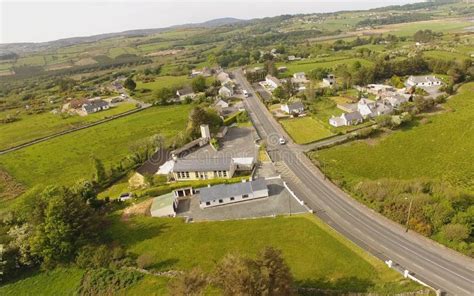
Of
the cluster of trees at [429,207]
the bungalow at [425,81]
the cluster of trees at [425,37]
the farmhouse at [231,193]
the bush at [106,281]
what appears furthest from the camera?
the cluster of trees at [425,37]

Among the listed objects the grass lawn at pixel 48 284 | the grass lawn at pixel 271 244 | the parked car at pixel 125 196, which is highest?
the parked car at pixel 125 196

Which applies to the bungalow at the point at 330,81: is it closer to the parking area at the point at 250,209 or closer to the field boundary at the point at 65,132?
the field boundary at the point at 65,132

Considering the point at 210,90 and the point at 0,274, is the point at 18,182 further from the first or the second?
the point at 210,90

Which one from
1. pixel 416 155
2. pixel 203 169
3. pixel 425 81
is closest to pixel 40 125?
pixel 203 169

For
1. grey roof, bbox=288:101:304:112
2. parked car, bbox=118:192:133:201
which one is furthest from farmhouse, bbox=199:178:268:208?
grey roof, bbox=288:101:304:112

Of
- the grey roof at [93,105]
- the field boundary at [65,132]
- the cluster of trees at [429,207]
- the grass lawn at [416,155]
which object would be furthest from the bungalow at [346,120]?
the grey roof at [93,105]

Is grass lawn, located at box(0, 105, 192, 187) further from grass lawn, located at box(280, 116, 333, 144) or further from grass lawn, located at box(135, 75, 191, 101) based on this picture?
grass lawn, located at box(135, 75, 191, 101)

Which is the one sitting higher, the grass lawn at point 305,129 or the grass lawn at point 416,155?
the grass lawn at point 305,129
